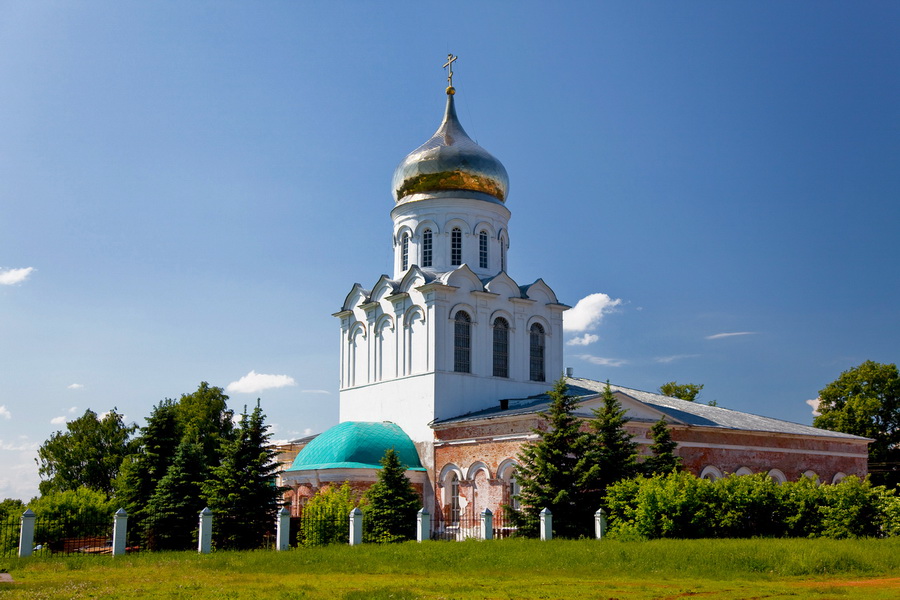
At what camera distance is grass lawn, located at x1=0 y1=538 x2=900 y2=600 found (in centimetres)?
→ 1268

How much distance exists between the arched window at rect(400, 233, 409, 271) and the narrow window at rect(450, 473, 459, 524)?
831cm

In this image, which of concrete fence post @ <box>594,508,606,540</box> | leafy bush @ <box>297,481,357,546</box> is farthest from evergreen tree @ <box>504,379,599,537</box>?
leafy bush @ <box>297,481,357,546</box>

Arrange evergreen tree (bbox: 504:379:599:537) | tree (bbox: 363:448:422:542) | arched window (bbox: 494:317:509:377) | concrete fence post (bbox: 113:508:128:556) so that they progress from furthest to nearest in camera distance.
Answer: arched window (bbox: 494:317:509:377)
tree (bbox: 363:448:422:542)
evergreen tree (bbox: 504:379:599:537)
concrete fence post (bbox: 113:508:128:556)

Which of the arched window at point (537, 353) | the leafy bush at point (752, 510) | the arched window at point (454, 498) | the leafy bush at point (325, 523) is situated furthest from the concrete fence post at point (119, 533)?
the arched window at point (537, 353)

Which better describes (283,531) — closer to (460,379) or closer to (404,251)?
→ (460,379)

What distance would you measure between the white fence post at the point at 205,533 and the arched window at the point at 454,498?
8718 millimetres

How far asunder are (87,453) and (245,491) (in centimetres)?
2191

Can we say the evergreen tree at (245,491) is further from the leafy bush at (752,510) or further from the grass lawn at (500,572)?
the leafy bush at (752,510)

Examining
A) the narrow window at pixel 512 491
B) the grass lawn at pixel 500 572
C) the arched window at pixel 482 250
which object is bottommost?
→ the grass lawn at pixel 500 572

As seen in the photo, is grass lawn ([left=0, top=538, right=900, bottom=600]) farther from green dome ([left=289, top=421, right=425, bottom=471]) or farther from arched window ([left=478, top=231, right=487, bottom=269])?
arched window ([left=478, top=231, right=487, bottom=269])

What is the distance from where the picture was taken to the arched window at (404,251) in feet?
105

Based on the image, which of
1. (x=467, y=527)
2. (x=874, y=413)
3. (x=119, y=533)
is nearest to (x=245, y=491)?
(x=119, y=533)

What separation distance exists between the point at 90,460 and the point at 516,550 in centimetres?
2889

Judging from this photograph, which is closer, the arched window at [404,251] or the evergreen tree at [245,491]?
the evergreen tree at [245,491]
